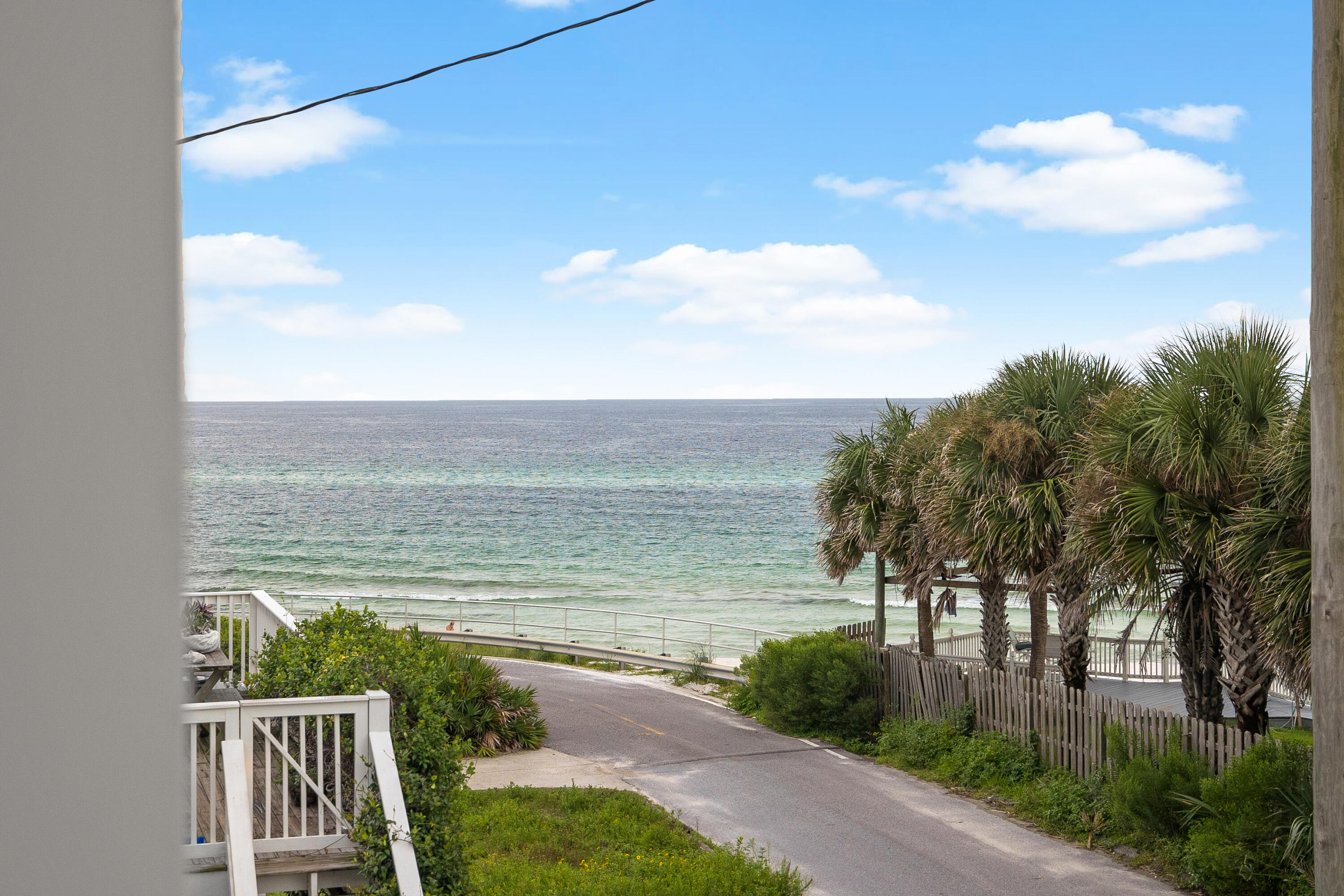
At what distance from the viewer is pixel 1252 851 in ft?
31.0

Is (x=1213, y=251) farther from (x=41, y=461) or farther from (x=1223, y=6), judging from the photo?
(x=41, y=461)

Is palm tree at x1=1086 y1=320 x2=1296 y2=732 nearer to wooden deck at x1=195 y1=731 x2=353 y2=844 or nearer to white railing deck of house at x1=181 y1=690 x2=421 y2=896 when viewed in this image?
white railing deck of house at x1=181 y1=690 x2=421 y2=896

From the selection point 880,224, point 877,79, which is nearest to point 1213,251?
point 880,224

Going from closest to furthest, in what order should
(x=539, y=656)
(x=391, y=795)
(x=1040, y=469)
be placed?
(x=391, y=795) < (x=1040, y=469) < (x=539, y=656)

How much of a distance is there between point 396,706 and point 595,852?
3.37 metres

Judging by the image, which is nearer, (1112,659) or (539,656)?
(1112,659)

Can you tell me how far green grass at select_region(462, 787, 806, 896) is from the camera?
7945 millimetres

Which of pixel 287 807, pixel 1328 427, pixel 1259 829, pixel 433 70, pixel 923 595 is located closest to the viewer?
pixel 1328 427

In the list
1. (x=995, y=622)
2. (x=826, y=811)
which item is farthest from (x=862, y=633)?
(x=826, y=811)

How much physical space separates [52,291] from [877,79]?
10454 centimetres

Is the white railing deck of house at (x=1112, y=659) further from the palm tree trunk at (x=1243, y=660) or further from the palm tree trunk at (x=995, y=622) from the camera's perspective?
the palm tree trunk at (x=1243, y=660)

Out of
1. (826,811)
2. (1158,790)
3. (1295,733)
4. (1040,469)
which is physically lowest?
(826,811)

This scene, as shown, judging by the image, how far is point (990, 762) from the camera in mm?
14094

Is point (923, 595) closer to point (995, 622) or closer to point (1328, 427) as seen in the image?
point (995, 622)
